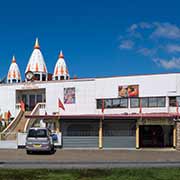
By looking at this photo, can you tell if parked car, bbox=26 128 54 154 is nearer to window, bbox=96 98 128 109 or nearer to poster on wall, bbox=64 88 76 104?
window, bbox=96 98 128 109

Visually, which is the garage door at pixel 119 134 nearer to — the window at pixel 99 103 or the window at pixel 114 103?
the window at pixel 114 103

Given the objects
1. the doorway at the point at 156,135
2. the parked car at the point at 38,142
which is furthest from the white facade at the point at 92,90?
the parked car at the point at 38,142

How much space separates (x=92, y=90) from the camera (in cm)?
4266

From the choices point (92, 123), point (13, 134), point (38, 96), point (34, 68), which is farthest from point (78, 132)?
point (34, 68)

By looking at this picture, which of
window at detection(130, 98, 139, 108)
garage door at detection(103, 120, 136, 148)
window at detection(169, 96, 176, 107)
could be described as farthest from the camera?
window at detection(130, 98, 139, 108)

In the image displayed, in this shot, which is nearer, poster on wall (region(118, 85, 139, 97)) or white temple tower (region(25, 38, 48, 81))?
poster on wall (region(118, 85, 139, 97))

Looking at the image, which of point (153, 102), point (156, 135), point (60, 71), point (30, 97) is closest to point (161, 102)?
point (153, 102)

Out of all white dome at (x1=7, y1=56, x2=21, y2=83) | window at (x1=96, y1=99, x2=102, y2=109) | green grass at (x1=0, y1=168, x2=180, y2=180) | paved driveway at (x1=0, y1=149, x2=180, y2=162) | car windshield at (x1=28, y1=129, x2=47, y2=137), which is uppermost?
white dome at (x1=7, y1=56, x2=21, y2=83)

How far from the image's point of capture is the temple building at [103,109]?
31188 mm

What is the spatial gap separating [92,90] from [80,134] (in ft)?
38.0

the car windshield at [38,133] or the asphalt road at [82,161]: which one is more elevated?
the car windshield at [38,133]

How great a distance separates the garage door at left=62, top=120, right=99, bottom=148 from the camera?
31203 millimetres

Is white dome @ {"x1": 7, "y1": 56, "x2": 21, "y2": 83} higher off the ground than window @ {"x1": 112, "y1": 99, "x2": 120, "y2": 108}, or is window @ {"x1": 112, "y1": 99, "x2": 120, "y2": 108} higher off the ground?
white dome @ {"x1": 7, "y1": 56, "x2": 21, "y2": 83}

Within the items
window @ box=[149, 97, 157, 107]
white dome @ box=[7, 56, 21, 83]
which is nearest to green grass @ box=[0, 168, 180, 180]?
window @ box=[149, 97, 157, 107]
